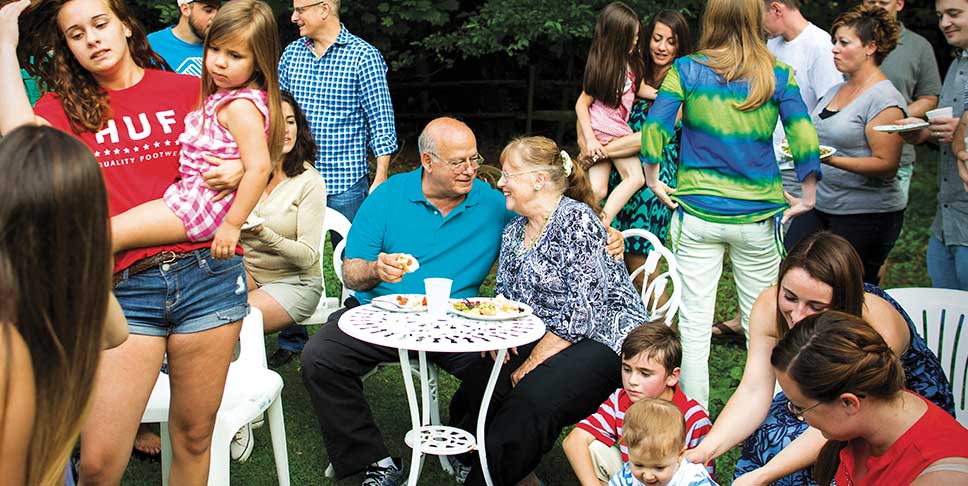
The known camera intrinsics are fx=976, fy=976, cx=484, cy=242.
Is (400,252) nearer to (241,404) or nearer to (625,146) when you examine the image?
(241,404)

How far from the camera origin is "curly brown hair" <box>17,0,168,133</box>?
7.86 feet

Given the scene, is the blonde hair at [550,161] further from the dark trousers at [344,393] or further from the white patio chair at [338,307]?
the white patio chair at [338,307]

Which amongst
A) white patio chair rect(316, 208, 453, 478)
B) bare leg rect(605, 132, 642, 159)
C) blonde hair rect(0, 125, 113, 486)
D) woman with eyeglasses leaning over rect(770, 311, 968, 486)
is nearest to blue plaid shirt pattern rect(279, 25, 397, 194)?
white patio chair rect(316, 208, 453, 478)

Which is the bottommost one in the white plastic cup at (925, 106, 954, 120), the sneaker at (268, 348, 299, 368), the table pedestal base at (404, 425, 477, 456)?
the sneaker at (268, 348, 299, 368)

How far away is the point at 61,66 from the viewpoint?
2441mm

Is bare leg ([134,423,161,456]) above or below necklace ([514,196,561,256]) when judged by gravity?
below

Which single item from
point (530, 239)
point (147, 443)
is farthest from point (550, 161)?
point (147, 443)

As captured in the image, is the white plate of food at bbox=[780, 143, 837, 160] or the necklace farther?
the white plate of food at bbox=[780, 143, 837, 160]

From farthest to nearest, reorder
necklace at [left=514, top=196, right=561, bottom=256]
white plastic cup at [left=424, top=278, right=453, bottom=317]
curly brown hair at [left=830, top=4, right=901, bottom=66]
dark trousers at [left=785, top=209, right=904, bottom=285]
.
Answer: dark trousers at [left=785, top=209, right=904, bottom=285] < curly brown hair at [left=830, top=4, right=901, bottom=66] < necklace at [left=514, top=196, right=561, bottom=256] < white plastic cup at [left=424, top=278, right=453, bottom=317]

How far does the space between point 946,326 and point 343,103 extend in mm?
3018

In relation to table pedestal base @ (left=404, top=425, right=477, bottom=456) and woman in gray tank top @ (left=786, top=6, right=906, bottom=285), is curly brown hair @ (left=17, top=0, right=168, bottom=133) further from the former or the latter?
woman in gray tank top @ (left=786, top=6, right=906, bottom=285)

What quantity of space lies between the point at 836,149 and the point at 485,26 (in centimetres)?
527

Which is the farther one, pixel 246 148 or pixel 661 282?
pixel 661 282

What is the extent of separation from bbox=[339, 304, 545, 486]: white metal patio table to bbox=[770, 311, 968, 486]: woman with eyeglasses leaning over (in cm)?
112
